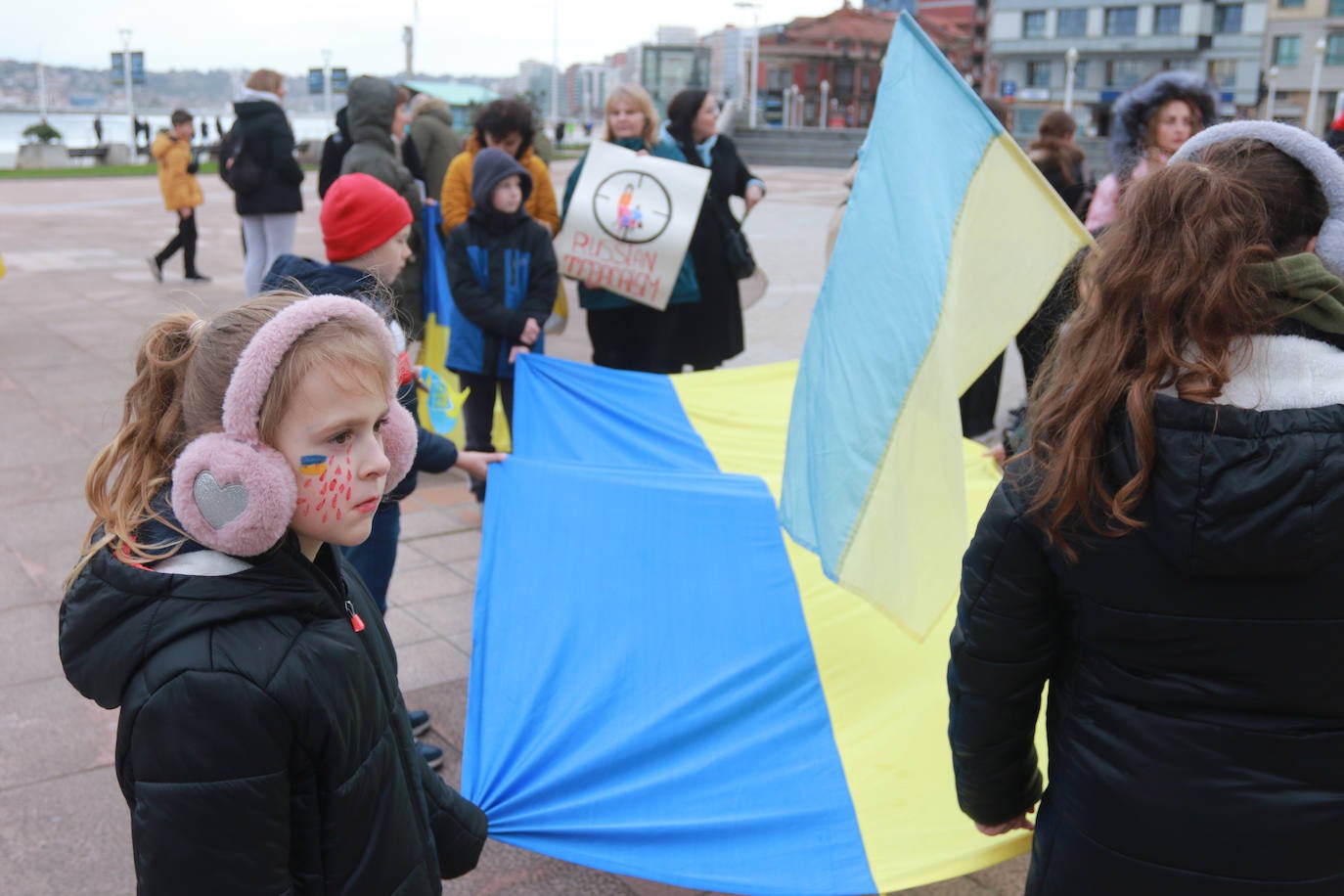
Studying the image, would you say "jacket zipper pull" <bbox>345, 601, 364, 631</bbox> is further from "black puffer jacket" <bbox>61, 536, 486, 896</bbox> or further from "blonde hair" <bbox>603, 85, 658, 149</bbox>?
"blonde hair" <bbox>603, 85, 658, 149</bbox>

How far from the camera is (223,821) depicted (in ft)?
4.57

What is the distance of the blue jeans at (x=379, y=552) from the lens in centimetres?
339

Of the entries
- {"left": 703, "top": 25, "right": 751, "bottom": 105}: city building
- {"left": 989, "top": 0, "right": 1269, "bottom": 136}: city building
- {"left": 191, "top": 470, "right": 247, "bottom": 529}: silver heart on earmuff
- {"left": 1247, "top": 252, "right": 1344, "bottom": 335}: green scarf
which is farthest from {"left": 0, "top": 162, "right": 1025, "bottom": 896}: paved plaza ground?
{"left": 989, "top": 0, "right": 1269, "bottom": 136}: city building

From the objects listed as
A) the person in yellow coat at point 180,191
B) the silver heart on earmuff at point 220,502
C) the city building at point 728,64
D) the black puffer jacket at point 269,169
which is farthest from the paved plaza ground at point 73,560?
the city building at point 728,64

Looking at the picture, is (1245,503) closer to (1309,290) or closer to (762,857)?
(1309,290)

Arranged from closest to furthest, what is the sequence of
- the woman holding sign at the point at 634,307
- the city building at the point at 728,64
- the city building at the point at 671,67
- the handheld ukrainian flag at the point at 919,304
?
the handheld ukrainian flag at the point at 919,304 < the woman holding sign at the point at 634,307 < the city building at the point at 671,67 < the city building at the point at 728,64

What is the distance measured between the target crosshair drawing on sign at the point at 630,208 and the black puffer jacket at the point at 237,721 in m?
4.07

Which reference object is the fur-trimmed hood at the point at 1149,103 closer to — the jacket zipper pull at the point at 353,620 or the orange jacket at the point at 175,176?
the jacket zipper pull at the point at 353,620

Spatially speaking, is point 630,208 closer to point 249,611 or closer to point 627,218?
point 627,218

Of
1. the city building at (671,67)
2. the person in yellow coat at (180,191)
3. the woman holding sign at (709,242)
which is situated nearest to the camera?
the woman holding sign at (709,242)

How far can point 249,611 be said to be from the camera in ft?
4.71

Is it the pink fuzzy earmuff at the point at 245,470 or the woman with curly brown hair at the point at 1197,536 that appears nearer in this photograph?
the pink fuzzy earmuff at the point at 245,470

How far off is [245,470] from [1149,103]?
4.51m

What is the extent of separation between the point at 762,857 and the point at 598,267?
11.5ft
